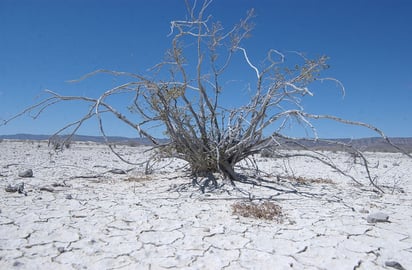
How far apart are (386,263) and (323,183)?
3.77 m

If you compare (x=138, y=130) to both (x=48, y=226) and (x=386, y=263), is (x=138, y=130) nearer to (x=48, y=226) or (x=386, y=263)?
(x=48, y=226)

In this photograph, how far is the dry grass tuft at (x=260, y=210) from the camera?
11.4 ft

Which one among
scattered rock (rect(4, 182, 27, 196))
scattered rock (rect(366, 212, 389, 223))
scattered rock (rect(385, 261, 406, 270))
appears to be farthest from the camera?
scattered rock (rect(4, 182, 27, 196))

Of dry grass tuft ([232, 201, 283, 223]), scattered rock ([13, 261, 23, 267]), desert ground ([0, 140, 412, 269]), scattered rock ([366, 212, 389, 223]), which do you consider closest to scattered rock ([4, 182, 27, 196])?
desert ground ([0, 140, 412, 269])

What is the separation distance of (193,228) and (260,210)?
815 mm

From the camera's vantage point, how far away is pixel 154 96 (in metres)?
5.22

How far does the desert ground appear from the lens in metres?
2.42

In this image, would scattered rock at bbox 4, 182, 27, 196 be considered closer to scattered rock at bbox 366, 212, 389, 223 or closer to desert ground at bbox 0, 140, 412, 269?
desert ground at bbox 0, 140, 412, 269

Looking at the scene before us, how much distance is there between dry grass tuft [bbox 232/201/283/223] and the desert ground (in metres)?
0.03

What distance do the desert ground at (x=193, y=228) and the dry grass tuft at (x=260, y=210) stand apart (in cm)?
3

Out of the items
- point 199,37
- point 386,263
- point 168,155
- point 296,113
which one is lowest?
point 386,263

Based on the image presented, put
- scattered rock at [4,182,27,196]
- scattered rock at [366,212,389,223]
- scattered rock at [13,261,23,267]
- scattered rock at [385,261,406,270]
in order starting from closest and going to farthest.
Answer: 1. scattered rock at [13,261,23,267]
2. scattered rock at [385,261,406,270]
3. scattered rock at [366,212,389,223]
4. scattered rock at [4,182,27,196]

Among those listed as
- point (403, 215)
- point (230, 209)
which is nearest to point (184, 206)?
point (230, 209)

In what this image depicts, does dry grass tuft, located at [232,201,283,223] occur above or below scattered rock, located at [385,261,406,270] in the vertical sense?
above
